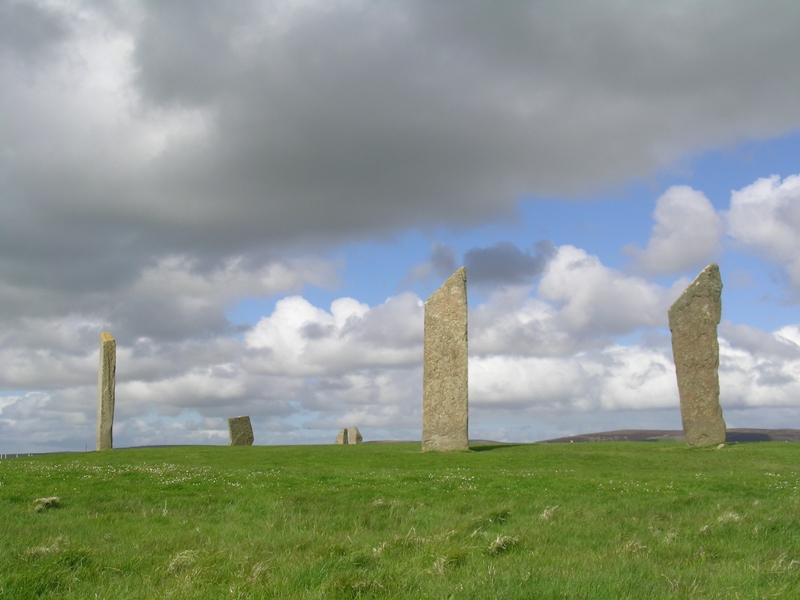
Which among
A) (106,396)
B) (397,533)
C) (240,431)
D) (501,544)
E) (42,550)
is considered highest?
(106,396)

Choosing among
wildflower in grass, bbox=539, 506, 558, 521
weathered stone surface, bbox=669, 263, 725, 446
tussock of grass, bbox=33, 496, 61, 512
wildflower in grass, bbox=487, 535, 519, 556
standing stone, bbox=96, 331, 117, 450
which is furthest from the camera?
standing stone, bbox=96, 331, 117, 450

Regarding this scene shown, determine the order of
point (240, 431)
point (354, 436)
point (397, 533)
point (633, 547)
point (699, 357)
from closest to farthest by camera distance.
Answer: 1. point (633, 547)
2. point (397, 533)
3. point (699, 357)
4. point (240, 431)
5. point (354, 436)

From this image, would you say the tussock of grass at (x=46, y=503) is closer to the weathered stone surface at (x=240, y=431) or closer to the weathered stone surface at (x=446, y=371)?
the weathered stone surface at (x=446, y=371)

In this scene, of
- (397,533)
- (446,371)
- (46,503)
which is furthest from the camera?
(446,371)

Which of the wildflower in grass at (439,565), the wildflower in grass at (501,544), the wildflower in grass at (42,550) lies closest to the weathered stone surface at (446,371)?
the wildflower in grass at (501,544)

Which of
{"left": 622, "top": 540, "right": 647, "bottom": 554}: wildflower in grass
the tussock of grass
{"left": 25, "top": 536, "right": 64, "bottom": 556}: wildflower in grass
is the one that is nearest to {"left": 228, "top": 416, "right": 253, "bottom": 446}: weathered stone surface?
the tussock of grass

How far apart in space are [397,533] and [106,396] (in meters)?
30.8

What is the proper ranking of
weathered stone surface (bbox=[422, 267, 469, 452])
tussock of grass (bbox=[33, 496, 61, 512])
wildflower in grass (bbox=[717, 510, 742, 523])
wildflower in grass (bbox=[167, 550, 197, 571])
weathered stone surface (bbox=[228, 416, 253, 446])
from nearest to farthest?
wildflower in grass (bbox=[167, 550, 197, 571])
wildflower in grass (bbox=[717, 510, 742, 523])
tussock of grass (bbox=[33, 496, 61, 512])
weathered stone surface (bbox=[422, 267, 469, 452])
weathered stone surface (bbox=[228, 416, 253, 446])

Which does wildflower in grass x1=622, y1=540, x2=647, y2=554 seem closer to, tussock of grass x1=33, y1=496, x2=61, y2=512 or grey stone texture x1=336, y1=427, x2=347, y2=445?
tussock of grass x1=33, y1=496, x2=61, y2=512

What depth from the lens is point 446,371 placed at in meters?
30.5

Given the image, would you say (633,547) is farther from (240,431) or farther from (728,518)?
(240,431)

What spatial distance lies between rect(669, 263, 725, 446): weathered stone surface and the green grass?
9140 millimetres

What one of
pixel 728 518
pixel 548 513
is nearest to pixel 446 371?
pixel 548 513

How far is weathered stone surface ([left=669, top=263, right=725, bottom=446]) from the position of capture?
31609mm
